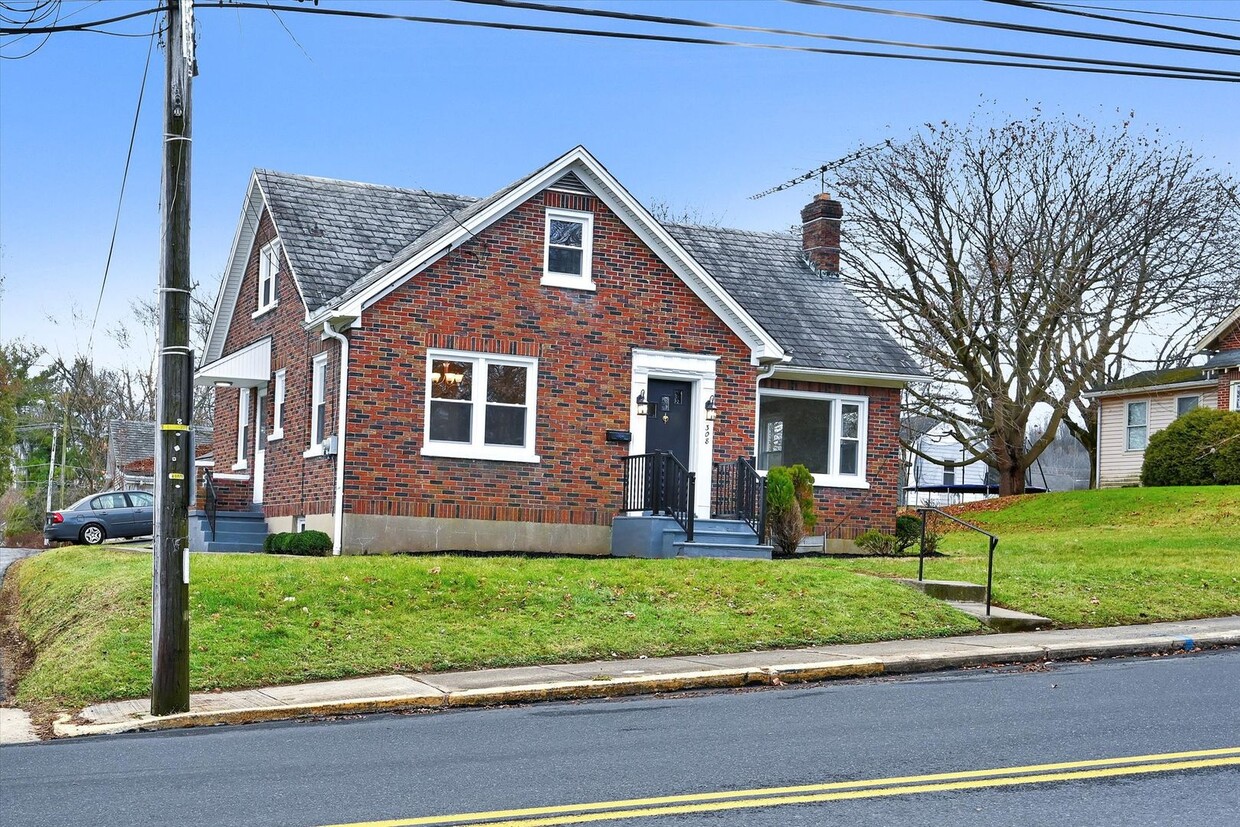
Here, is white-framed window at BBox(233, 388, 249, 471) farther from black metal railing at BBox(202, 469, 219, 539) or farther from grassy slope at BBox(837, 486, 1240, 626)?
grassy slope at BBox(837, 486, 1240, 626)

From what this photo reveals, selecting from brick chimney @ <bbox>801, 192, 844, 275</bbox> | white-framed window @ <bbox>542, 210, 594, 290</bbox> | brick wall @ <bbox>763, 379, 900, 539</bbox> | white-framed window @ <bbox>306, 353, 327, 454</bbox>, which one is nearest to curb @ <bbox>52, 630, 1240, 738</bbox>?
brick wall @ <bbox>763, 379, 900, 539</bbox>

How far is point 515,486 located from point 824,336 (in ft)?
24.4

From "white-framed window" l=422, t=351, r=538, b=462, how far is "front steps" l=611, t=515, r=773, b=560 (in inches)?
78.2

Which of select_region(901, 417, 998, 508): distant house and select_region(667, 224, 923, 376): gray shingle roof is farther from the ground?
select_region(667, 224, 923, 376): gray shingle roof

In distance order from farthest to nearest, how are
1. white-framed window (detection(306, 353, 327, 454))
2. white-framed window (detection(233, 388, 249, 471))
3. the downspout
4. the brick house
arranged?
1. white-framed window (detection(233, 388, 249, 471))
2. white-framed window (detection(306, 353, 327, 454))
3. the brick house
4. the downspout

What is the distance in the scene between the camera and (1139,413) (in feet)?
141

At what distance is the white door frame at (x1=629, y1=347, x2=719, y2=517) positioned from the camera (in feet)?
74.1

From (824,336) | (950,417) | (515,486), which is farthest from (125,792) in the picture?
(950,417)

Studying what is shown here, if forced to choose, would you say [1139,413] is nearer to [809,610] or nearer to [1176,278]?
[1176,278]

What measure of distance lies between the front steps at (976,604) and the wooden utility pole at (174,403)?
8938 millimetres

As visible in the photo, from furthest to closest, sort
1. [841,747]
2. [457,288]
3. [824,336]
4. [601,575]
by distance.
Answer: [824,336], [457,288], [601,575], [841,747]

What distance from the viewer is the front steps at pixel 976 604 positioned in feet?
50.4

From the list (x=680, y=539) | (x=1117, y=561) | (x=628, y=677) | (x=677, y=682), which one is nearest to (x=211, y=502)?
(x=680, y=539)

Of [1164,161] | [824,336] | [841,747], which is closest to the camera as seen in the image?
[841,747]
